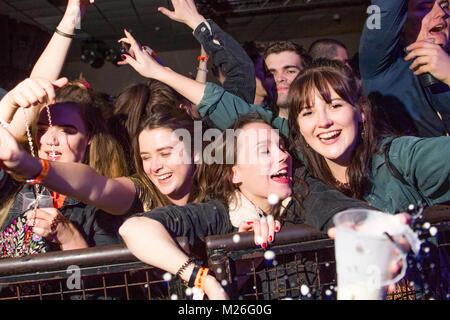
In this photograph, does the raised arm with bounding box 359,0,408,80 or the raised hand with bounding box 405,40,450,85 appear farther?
the raised arm with bounding box 359,0,408,80

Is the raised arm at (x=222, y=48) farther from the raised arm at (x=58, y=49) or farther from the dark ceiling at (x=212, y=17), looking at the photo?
the dark ceiling at (x=212, y=17)

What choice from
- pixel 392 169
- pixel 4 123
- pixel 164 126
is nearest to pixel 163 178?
pixel 164 126

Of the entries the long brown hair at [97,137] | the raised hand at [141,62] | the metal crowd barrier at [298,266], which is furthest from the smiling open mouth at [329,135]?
the long brown hair at [97,137]

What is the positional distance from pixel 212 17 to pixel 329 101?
343 cm

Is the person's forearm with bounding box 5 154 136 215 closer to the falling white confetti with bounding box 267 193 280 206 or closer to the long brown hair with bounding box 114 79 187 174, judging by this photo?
the long brown hair with bounding box 114 79 187 174

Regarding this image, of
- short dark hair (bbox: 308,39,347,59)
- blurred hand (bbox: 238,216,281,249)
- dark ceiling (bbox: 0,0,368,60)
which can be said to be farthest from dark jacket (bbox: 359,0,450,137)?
dark ceiling (bbox: 0,0,368,60)

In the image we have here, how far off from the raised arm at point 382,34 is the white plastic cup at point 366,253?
2.78 ft

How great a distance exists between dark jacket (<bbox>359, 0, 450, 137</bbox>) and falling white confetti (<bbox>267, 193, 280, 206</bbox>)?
0.67 metres

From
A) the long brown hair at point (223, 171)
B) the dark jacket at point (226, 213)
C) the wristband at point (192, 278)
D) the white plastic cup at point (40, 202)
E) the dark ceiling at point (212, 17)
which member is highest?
the dark ceiling at point (212, 17)

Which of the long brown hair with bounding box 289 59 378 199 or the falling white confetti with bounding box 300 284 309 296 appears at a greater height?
the long brown hair with bounding box 289 59 378 199

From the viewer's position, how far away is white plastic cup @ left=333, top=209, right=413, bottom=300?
73cm

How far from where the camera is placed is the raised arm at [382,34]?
1.31 m
